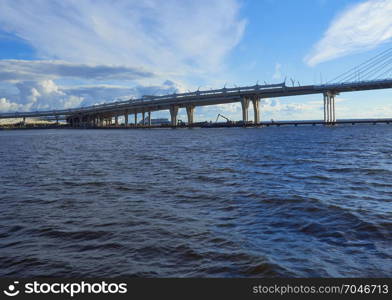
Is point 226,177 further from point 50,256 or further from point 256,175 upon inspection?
point 50,256

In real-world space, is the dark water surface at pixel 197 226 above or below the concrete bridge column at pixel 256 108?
below

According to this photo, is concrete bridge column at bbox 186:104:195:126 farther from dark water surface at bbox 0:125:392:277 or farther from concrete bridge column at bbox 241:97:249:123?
dark water surface at bbox 0:125:392:277

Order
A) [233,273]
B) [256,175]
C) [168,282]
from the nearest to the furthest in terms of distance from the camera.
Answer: [168,282] → [233,273] → [256,175]

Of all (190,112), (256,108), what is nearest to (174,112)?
(190,112)

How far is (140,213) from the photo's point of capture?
10672 millimetres

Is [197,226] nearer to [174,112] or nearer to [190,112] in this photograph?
[190,112]

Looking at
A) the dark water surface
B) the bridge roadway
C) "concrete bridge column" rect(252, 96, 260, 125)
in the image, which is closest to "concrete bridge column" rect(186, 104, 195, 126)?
the bridge roadway

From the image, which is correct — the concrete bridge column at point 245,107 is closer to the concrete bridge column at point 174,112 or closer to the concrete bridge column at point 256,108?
the concrete bridge column at point 256,108

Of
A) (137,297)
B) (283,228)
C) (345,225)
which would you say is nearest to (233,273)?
(137,297)

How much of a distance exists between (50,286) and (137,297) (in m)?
1.52

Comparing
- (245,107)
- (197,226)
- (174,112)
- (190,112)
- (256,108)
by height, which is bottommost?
(197,226)

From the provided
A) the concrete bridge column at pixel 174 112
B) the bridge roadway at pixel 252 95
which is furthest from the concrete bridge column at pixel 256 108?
the concrete bridge column at pixel 174 112

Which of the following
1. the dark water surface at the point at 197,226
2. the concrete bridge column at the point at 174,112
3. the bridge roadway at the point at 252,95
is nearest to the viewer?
the dark water surface at the point at 197,226

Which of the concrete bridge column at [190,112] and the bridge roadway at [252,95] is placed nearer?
the bridge roadway at [252,95]
